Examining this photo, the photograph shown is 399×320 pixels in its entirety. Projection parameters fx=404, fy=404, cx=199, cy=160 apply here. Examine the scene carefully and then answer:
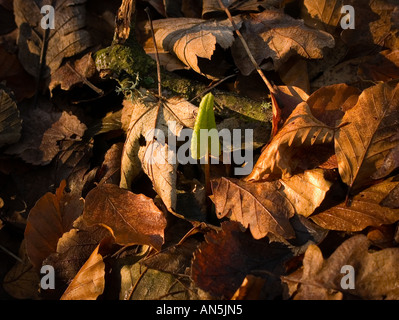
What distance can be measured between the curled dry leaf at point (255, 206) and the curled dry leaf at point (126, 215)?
263 millimetres

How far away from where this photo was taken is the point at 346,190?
1.61 m

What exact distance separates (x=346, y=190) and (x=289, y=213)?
0.84 ft

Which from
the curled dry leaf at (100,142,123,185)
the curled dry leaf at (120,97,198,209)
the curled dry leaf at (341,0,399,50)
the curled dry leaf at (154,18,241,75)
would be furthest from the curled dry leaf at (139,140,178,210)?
the curled dry leaf at (341,0,399,50)

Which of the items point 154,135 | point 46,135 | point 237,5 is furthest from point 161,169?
point 237,5

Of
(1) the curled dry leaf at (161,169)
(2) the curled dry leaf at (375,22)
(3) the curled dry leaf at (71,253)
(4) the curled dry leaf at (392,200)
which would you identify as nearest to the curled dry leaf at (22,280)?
(3) the curled dry leaf at (71,253)

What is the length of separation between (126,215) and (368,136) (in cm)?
103

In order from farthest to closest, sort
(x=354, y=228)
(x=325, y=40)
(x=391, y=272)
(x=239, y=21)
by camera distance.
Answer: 1. (x=239, y=21)
2. (x=325, y=40)
3. (x=354, y=228)
4. (x=391, y=272)

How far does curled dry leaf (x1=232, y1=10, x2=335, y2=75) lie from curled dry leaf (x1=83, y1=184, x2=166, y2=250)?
2.63 ft

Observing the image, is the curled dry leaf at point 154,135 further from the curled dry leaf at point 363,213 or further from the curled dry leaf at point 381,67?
the curled dry leaf at point 381,67

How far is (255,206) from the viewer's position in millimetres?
1584

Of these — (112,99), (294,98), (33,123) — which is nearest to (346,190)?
(294,98)

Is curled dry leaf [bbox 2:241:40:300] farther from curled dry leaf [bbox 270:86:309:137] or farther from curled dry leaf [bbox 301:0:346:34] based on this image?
curled dry leaf [bbox 301:0:346:34]
